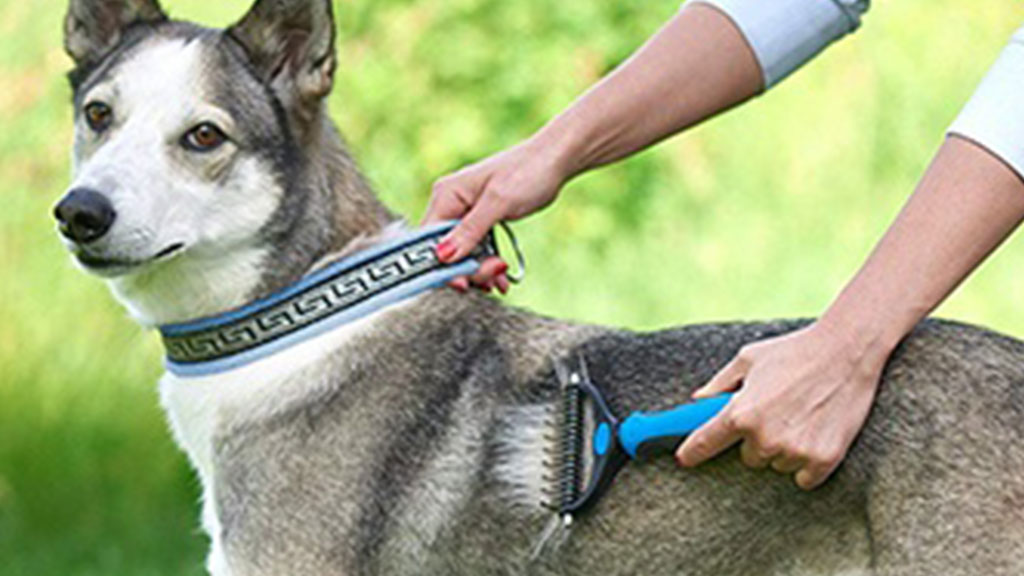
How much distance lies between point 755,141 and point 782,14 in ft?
14.2

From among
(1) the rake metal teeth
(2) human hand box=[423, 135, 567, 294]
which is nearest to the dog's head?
(2) human hand box=[423, 135, 567, 294]

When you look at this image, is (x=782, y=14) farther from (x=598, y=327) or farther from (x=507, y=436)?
(x=507, y=436)

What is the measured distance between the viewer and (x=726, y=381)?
11.0 ft

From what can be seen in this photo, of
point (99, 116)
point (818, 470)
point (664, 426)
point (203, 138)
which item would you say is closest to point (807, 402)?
point (818, 470)

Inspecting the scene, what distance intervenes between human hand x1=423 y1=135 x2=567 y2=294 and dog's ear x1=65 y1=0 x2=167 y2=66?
2.31 feet

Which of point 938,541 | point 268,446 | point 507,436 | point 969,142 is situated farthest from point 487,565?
point 969,142

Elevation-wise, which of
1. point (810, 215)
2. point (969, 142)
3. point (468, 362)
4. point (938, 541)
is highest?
point (969, 142)

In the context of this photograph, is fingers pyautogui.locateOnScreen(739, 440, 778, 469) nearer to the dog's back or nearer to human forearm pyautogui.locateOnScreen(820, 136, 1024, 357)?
the dog's back

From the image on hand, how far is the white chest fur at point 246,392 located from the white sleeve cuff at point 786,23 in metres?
0.87

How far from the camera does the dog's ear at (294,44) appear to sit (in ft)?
12.6

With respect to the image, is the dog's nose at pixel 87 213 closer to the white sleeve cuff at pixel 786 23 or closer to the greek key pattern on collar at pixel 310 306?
the greek key pattern on collar at pixel 310 306

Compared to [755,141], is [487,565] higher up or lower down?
higher up

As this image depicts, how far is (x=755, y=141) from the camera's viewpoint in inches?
321

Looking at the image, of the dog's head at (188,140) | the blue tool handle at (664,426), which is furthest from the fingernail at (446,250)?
the blue tool handle at (664,426)
